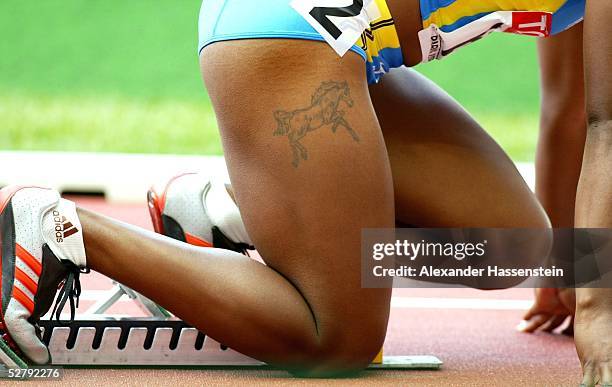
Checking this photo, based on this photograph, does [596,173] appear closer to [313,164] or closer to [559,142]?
[313,164]

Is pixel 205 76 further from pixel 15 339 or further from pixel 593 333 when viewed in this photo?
pixel 593 333

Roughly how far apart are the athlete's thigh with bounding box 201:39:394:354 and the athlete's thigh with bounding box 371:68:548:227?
0.37 metres

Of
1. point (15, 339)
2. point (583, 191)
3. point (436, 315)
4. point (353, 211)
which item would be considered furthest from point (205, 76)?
point (436, 315)

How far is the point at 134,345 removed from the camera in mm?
1883

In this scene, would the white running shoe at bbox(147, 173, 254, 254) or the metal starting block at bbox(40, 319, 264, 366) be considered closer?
the metal starting block at bbox(40, 319, 264, 366)

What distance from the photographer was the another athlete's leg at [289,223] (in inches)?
68.2

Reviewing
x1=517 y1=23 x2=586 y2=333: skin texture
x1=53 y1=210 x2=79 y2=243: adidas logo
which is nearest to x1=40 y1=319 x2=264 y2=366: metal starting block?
x1=53 y1=210 x2=79 y2=243: adidas logo

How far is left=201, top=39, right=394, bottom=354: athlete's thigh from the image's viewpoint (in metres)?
1.73

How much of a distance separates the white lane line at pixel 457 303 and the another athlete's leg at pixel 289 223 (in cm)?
102

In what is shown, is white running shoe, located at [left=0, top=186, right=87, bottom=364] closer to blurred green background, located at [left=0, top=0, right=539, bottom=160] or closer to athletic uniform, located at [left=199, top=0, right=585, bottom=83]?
athletic uniform, located at [left=199, top=0, right=585, bottom=83]

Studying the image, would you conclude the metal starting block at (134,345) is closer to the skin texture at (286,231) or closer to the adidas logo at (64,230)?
the skin texture at (286,231)

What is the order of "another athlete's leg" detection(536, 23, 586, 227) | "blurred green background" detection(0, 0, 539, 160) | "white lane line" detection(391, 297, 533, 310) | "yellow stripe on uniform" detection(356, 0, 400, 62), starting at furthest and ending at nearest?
"blurred green background" detection(0, 0, 539, 160)
"white lane line" detection(391, 297, 533, 310)
"another athlete's leg" detection(536, 23, 586, 227)
"yellow stripe on uniform" detection(356, 0, 400, 62)

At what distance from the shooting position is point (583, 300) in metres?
1.56

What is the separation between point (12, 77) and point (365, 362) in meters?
5.43
